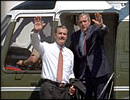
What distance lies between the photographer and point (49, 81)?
572cm

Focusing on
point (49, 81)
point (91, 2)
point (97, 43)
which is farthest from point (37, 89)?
point (91, 2)

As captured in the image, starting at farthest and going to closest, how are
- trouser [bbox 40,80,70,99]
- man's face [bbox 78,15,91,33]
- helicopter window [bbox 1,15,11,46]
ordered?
helicopter window [bbox 1,15,11,46] < man's face [bbox 78,15,91,33] < trouser [bbox 40,80,70,99]

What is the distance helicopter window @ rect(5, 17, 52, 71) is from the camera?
6.22 meters

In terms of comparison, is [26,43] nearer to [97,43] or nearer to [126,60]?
[97,43]

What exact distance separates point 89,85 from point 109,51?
63 cm

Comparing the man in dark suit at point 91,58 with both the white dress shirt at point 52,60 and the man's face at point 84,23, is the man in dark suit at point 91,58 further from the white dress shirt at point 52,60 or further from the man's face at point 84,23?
the white dress shirt at point 52,60

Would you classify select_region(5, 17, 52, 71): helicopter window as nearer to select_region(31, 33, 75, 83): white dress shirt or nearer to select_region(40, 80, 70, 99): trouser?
select_region(31, 33, 75, 83): white dress shirt

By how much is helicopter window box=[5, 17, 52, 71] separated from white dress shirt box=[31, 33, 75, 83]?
38 cm

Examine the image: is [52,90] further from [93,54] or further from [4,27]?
[4,27]

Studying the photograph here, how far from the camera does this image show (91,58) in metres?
6.09

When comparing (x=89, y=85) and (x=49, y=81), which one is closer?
(x=49, y=81)

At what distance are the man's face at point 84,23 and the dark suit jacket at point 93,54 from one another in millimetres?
86

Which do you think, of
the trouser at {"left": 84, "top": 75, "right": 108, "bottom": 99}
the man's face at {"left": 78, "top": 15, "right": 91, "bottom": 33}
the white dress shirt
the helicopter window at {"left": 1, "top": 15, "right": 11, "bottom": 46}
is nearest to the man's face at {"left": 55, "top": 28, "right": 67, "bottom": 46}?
the white dress shirt

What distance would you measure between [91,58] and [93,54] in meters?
0.07
